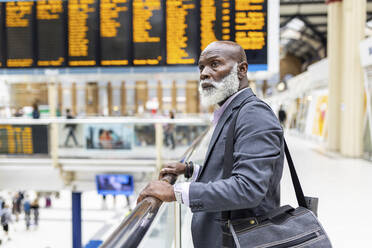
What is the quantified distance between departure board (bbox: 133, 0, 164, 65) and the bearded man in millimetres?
4822

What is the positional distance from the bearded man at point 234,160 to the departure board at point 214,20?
463cm

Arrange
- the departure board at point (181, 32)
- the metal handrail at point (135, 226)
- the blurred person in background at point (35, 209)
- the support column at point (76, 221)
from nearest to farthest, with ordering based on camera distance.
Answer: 1. the metal handrail at point (135, 226)
2. the departure board at point (181, 32)
3. the support column at point (76, 221)
4. the blurred person in background at point (35, 209)

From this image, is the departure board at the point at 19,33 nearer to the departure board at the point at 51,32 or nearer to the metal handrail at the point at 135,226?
the departure board at the point at 51,32

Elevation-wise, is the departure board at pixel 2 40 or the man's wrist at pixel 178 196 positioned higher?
the departure board at pixel 2 40

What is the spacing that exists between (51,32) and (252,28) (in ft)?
12.7

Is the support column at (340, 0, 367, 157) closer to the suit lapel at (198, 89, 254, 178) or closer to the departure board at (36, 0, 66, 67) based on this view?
the departure board at (36, 0, 66, 67)

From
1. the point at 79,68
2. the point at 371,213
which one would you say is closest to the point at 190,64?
the point at 79,68

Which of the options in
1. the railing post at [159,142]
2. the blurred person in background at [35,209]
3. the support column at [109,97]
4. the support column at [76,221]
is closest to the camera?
the railing post at [159,142]

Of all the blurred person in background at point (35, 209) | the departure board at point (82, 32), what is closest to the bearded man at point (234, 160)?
the departure board at point (82, 32)

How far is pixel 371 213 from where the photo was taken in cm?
407

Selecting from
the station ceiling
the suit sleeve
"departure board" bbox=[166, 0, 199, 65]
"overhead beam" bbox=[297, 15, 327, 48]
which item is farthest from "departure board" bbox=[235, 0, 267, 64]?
"overhead beam" bbox=[297, 15, 327, 48]

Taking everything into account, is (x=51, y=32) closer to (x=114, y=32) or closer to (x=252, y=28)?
(x=114, y=32)

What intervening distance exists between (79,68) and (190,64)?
216 centimetres

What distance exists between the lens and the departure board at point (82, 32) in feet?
20.6
